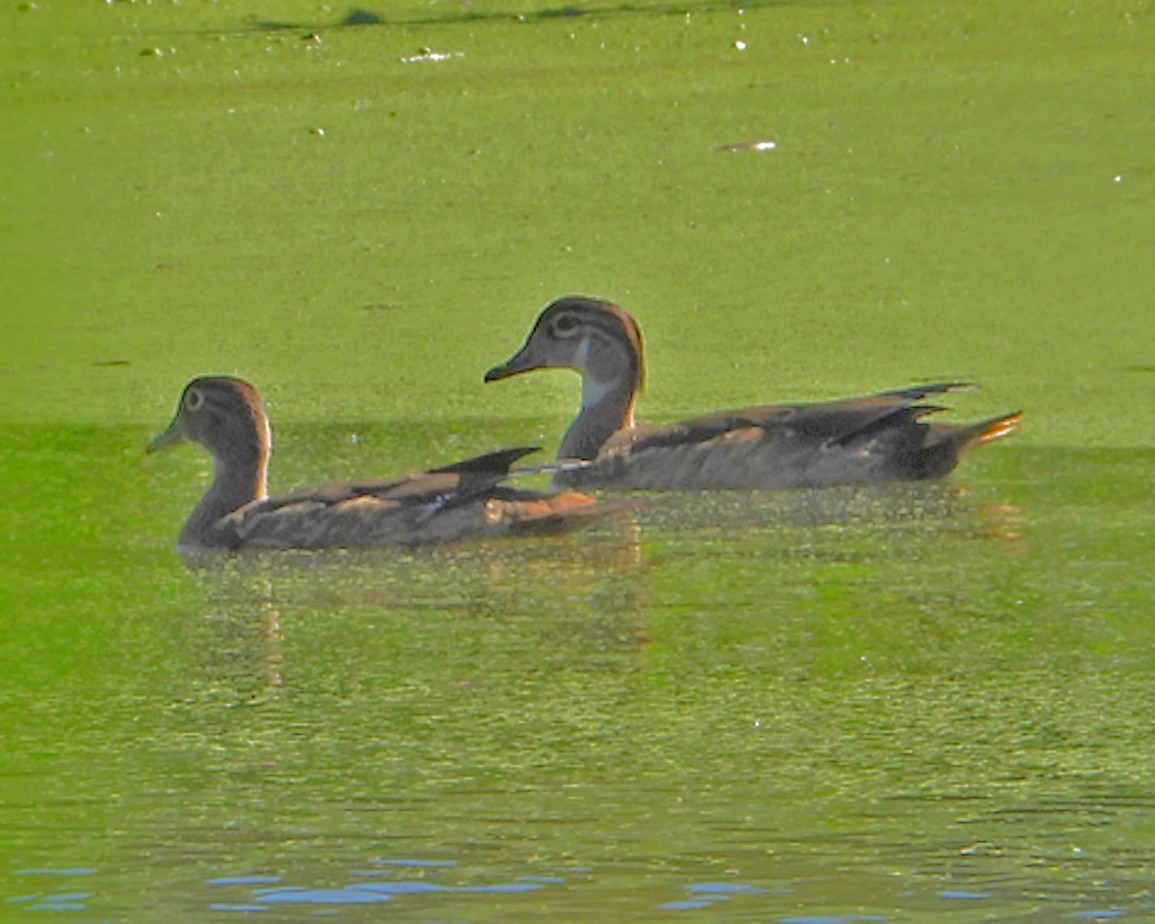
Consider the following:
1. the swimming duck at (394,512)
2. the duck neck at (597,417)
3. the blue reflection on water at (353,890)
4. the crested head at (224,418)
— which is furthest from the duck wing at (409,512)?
the blue reflection on water at (353,890)

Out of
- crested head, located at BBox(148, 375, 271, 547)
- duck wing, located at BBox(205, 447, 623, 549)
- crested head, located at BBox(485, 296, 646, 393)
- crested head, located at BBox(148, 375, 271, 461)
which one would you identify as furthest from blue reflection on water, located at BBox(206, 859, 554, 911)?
crested head, located at BBox(485, 296, 646, 393)

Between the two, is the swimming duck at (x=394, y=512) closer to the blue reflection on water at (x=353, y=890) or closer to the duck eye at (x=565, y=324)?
the duck eye at (x=565, y=324)

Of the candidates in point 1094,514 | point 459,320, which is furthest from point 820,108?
point 1094,514

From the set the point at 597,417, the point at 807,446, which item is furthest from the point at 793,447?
the point at 597,417

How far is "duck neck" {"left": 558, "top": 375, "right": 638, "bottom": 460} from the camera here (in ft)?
21.1

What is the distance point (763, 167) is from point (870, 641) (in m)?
4.73

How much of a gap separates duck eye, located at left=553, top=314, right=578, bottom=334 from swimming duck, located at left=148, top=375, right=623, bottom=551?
3.23ft

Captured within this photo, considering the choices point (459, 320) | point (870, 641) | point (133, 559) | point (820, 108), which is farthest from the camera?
point (820, 108)

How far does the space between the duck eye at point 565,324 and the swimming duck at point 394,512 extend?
984 mm

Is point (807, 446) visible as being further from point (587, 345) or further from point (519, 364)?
point (519, 364)

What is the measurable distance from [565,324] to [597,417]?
0.98ft

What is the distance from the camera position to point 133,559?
550 centimetres

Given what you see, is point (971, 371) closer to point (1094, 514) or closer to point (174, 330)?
point (1094, 514)

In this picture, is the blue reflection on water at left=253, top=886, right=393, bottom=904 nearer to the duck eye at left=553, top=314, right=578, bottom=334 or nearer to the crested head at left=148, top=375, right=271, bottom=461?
the crested head at left=148, top=375, right=271, bottom=461
